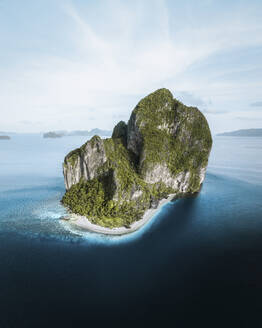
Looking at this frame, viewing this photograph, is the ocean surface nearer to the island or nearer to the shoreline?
the shoreline

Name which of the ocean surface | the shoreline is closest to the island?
the shoreline

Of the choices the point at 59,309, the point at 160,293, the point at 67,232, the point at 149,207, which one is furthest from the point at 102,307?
the point at 149,207

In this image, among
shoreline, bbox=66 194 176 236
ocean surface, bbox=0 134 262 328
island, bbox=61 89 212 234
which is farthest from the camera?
island, bbox=61 89 212 234

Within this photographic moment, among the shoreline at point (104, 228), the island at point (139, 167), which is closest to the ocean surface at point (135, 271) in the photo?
the shoreline at point (104, 228)

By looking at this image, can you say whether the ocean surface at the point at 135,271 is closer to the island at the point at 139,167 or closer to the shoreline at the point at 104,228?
the shoreline at the point at 104,228

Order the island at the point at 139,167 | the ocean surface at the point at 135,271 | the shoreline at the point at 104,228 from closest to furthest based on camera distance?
1. the ocean surface at the point at 135,271
2. the shoreline at the point at 104,228
3. the island at the point at 139,167

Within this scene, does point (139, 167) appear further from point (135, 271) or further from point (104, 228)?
point (135, 271)

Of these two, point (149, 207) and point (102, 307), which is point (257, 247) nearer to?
point (149, 207)
